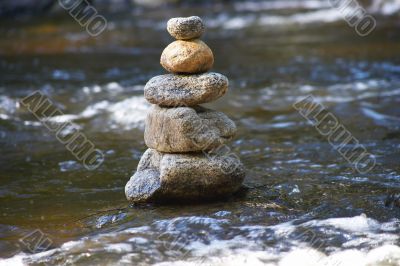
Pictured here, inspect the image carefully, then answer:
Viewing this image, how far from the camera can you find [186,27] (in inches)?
270

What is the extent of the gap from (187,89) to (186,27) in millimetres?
634

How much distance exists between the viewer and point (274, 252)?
5758 millimetres

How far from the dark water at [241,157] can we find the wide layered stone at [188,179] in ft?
0.45

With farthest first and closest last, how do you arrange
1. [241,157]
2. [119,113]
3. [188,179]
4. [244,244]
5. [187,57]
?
1. [119,113]
2. [241,157]
3. [187,57]
4. [188,179]
5. [244,244]

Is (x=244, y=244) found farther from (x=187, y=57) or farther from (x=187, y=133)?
(x=187, y=57)

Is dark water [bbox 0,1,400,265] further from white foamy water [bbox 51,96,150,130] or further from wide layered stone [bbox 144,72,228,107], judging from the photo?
wide layered stone [bbox 144,72,228,107]

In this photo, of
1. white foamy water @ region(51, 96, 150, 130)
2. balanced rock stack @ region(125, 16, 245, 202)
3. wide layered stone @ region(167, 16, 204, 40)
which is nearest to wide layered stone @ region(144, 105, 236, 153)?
balanced rock stack @ region(125, 16, 245, 202)

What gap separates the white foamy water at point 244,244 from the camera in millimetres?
5621

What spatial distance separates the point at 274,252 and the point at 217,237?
1.82 feet

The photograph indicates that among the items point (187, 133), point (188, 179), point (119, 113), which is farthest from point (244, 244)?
point (119, 113)

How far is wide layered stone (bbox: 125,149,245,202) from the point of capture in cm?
674

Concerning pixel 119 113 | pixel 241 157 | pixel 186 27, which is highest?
pixel 186 27

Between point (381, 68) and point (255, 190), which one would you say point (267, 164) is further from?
point (381, 68)

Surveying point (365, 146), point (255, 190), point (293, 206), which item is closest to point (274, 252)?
point (293, 206)
